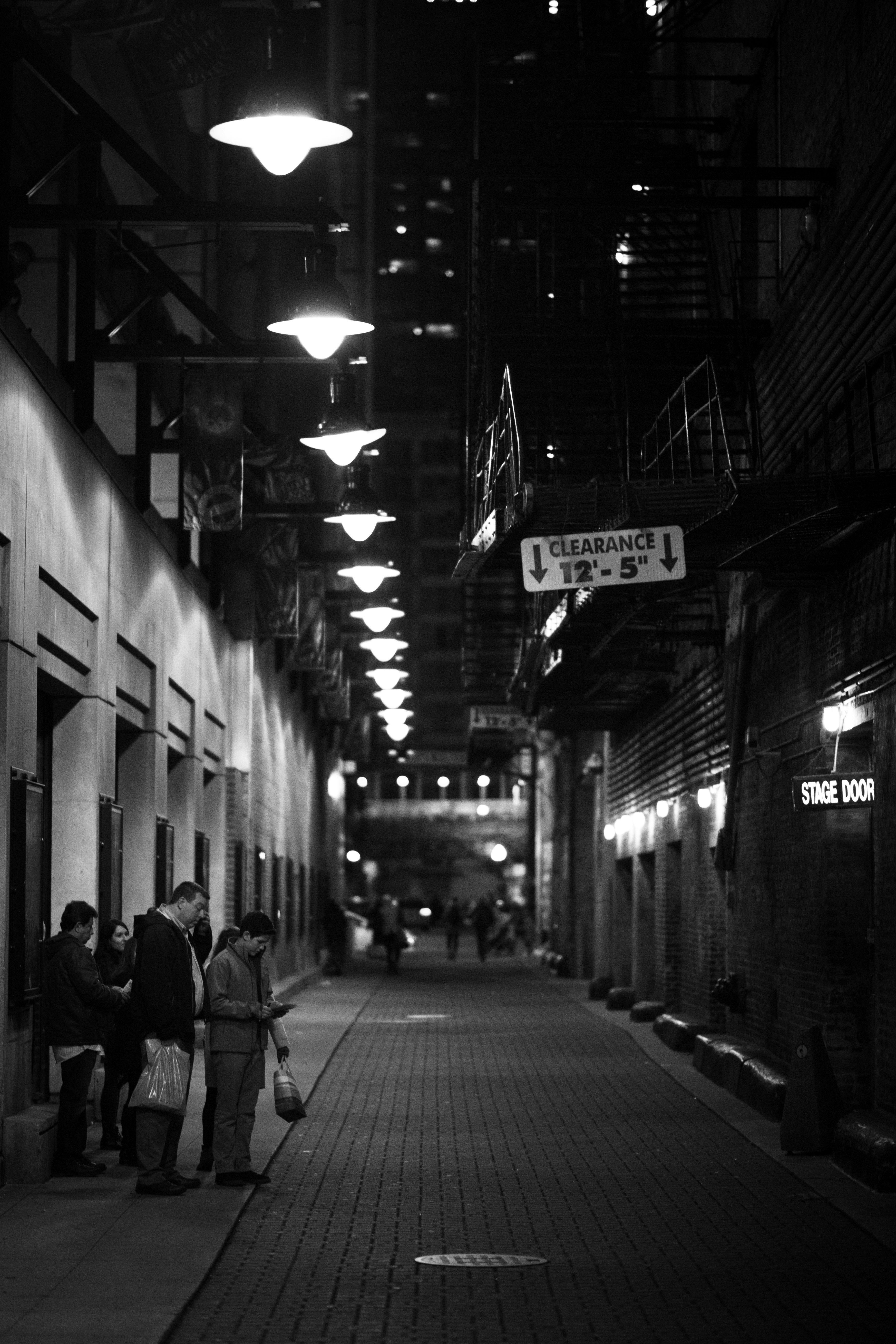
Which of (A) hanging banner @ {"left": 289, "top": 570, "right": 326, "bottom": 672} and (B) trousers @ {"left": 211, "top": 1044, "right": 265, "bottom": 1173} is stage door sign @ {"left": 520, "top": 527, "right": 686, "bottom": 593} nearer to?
(B) trousers @ {"left": 211, "top": 1044, "right": 265, "bottom": 1173}

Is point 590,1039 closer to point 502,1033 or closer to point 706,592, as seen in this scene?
point 502,1033

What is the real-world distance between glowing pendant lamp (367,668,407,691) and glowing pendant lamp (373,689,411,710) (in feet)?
7.19

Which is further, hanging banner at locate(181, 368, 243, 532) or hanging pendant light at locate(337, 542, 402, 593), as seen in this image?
hanging pendant light at locate(337, 542, 402, 593)

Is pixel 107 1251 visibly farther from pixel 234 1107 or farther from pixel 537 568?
pixel 537 568

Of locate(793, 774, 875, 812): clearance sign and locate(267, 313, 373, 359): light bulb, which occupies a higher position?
locate(267, 313, 373, 359): light bulb

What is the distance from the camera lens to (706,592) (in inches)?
873

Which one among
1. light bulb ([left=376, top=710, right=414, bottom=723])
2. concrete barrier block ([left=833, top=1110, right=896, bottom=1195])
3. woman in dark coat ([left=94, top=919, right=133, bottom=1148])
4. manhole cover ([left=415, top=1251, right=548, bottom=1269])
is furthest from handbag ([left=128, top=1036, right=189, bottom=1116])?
light bulb ([left=376, top=710, right=414, bottom=723])

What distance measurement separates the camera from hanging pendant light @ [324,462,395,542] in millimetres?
19734

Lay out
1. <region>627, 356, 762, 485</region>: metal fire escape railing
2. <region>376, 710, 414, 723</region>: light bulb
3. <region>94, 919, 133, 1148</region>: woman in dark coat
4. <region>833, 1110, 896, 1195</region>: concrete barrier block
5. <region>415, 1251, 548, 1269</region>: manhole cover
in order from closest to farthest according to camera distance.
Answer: <region>415, 1251, 548, 1269</region>: manhole cover
<region>833, 1110, 896, 1195</region>: concrete barrier block
<region>94, 919, 133, 1148</region>: woman in dark coat
<region>627, 356, 762, 485</region>: metal fire escape railing
<region>376, 710, 414, 723</region>: light bulb

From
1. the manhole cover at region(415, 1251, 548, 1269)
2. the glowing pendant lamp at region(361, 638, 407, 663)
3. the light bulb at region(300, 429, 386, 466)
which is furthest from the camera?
the glowing pendant lamp at region(361, 638, 407, 663)

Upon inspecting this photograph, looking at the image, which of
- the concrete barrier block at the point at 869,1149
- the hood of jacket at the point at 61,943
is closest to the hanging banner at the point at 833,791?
the concrete barrier block at the point at 869,1149

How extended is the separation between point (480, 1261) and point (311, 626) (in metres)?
21.5

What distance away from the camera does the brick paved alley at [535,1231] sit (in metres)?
8.75

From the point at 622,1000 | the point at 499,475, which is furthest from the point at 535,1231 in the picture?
the point at 622,1000
